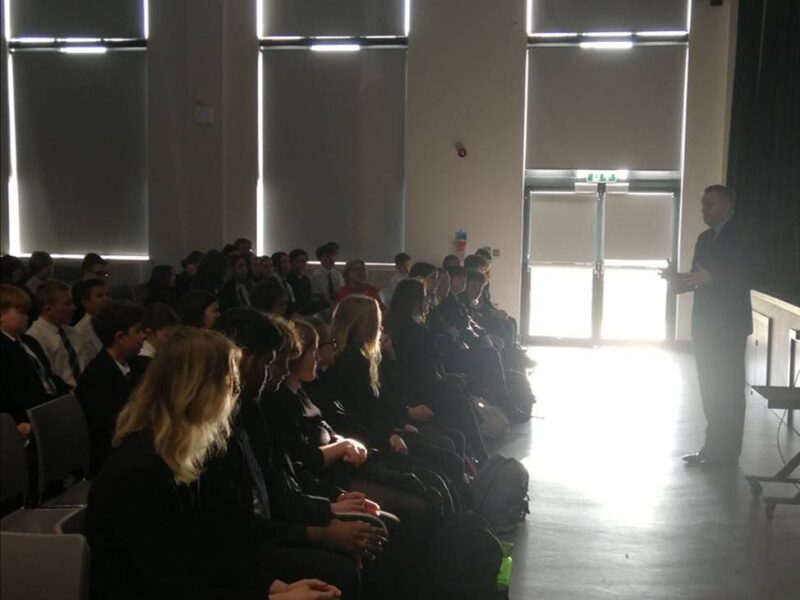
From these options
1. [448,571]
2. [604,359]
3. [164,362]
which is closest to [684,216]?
[604,359]

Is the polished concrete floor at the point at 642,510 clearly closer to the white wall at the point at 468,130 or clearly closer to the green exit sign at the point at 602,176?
the white wall at the point at 468,130

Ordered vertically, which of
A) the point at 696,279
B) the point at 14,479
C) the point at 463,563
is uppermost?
the point at 696,279

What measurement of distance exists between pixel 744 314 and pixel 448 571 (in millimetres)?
3191

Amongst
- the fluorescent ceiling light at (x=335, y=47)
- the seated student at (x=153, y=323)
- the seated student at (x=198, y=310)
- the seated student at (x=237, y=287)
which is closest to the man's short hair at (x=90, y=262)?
the seated student at (x=237, y=287)

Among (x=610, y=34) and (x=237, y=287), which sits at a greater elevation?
(x=610, y=34)

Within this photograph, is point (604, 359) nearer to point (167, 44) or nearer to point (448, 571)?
point (167, 44)

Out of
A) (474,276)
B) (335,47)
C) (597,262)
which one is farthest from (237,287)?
(597,262)

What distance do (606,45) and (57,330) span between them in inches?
369

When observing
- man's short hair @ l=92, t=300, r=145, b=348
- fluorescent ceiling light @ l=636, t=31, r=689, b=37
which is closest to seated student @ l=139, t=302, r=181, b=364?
man's short hair @ l=92, t=300, r=145, b=348

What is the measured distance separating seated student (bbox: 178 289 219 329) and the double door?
8845 mm

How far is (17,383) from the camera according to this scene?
4395 millimetres

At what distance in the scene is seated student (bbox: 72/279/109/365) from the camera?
5.29 meters

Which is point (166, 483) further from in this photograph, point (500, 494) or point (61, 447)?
point (500, 494)

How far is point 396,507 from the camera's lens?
3.64 meters
